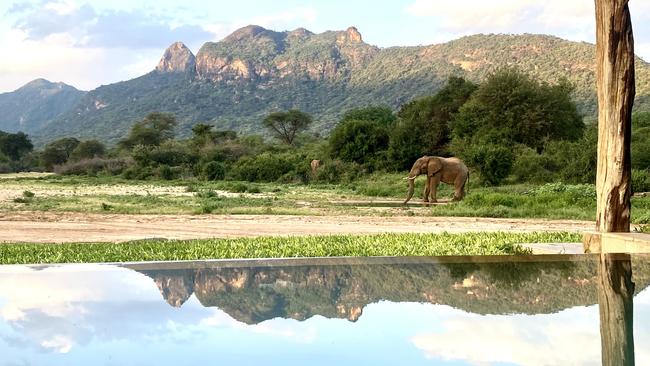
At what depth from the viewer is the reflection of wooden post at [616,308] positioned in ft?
10.2

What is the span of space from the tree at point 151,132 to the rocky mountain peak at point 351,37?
54168 millimetres

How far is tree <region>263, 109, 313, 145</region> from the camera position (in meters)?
66.0

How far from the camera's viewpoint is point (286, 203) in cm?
2252

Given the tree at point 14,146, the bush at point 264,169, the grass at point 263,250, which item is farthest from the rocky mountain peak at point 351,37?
the grass at point 263,250

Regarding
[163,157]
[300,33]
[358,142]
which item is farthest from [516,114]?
[300,33]

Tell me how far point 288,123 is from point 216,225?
53565 mm

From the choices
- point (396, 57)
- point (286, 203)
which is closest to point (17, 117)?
point (396, 57)

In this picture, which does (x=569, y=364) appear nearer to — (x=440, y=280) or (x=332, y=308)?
(x=332, y=308)

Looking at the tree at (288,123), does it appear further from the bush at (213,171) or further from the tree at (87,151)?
the bush at (213,171)

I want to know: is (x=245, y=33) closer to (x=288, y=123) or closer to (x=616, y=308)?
(x=288, y=123)

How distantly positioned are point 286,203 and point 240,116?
7613cm

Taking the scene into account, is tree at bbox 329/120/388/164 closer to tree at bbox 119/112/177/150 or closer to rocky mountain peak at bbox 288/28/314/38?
tree at bbox 119/112/177/150

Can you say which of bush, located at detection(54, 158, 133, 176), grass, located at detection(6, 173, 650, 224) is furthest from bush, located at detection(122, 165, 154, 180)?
grass, located at detection(6, 173, 650, 224)

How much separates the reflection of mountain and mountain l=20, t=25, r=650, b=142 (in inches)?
1916
